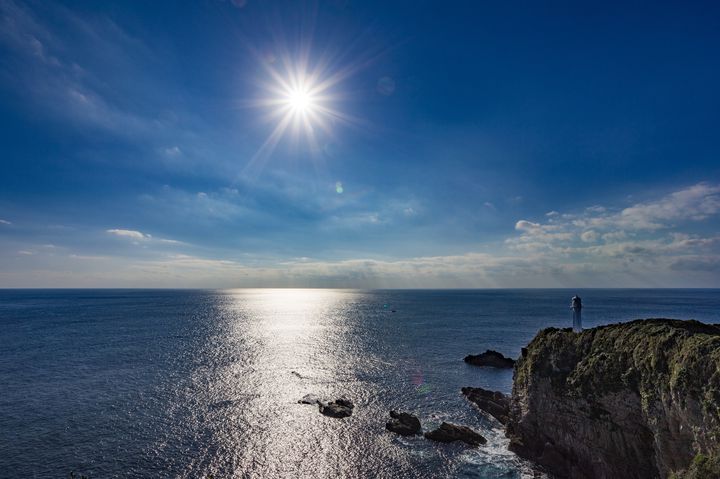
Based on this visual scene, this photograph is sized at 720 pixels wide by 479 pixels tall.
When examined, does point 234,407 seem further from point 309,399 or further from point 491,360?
point 491,360

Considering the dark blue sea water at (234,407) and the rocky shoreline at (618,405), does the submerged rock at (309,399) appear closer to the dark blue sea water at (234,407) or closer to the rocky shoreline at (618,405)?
the dark blue sea water at (234,407)

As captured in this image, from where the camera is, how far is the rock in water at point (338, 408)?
41844 millimetres

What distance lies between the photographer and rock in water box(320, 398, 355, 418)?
137ft

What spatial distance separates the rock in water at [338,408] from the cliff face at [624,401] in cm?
1906

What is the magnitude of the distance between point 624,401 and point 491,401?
22622 mm

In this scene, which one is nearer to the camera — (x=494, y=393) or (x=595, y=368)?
(x=595, y=368)

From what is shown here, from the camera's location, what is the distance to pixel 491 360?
212 ft

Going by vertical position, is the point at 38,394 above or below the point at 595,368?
below

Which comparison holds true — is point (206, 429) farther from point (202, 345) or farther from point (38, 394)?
point (202, 345)

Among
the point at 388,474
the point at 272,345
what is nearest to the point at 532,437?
the point at 388,474

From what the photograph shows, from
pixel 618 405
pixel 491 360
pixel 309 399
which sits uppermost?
pixel 618 405

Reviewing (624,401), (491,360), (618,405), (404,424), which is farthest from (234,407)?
(491,360)

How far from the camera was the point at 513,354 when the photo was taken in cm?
7200

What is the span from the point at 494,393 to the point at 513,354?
28.8m
